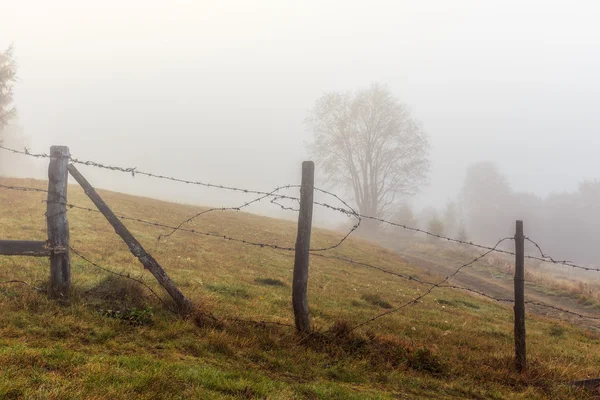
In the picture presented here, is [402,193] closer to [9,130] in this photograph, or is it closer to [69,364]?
[69,364]

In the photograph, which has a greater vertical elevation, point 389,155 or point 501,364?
point 389,155

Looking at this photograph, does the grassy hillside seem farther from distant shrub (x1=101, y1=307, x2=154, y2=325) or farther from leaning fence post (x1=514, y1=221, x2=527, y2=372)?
leaning fence post (x1=514, y1=221, x2=527, y2=372)

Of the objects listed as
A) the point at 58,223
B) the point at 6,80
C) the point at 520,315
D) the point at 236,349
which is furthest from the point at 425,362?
the point at 6,80

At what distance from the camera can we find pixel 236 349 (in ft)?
22.4

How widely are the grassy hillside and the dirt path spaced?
214 inches

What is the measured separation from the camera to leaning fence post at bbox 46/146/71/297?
700cm

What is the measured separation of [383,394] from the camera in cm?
612

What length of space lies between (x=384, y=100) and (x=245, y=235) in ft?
123

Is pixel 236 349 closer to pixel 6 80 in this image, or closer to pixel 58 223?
pixel 58 223

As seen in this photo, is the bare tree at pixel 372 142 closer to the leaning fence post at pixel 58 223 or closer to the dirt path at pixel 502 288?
the dirt path at pixel 502 288

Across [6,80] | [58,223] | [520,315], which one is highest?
[6,80]

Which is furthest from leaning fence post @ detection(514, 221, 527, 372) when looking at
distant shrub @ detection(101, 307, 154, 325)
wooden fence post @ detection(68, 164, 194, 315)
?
distant shrub @ detection(101, 307, 154, 325)

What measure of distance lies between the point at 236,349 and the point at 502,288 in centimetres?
2534

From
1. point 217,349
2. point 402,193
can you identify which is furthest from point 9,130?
point 217,349
